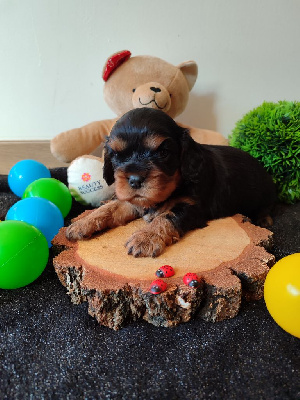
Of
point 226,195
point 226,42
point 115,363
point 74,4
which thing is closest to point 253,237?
point 226,195

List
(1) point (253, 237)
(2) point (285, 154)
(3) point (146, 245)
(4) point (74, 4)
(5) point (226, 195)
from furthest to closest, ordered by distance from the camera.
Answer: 1. (4) point (74, 4)
2. (2) point (285, 154)
3. (5) point (226, 195)
4. (1) point (253, 237)
5. (3) point (146, 245)

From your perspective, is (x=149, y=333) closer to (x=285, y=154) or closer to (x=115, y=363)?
(x=115, y=363)

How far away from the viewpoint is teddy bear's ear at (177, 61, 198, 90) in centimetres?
326

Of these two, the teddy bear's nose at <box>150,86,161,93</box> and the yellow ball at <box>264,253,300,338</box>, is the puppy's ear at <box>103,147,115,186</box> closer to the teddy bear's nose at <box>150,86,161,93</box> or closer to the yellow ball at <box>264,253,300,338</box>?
the teddy bear's nose at <box>150,86,161,93</box>

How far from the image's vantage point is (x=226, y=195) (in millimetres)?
2396

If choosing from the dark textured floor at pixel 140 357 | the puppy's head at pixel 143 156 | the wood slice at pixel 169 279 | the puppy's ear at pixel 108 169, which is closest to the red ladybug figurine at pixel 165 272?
the wood slice at pixel 169 279

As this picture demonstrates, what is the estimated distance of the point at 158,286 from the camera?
153 centimetres

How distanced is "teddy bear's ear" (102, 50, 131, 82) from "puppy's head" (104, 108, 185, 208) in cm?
133

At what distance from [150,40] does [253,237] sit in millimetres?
2397

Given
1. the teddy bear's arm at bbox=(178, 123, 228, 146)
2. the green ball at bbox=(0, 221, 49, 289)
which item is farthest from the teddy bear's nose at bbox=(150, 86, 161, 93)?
the green ball at bbox=(0, 221, 49, 289)

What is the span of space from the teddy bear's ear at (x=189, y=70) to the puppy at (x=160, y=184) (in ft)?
3.68

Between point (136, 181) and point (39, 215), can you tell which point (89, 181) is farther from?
point (136, 181)

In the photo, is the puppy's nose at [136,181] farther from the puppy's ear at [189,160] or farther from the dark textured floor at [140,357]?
the dark textured floor at [140,357]

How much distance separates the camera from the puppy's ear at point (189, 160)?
2051 mm
